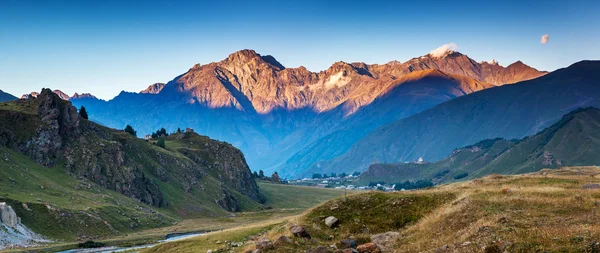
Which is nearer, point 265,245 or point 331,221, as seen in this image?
point 265,245

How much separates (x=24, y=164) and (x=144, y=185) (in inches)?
1440

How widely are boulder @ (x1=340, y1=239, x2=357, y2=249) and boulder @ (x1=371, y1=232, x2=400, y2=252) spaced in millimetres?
2064

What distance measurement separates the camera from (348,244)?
121ft

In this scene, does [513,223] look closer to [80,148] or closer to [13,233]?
[13,233]

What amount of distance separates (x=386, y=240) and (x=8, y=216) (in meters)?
73.1

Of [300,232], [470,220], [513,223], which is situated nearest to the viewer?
[513,223]

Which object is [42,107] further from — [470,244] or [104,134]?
[470,244]

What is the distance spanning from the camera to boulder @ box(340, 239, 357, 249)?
36469 mm

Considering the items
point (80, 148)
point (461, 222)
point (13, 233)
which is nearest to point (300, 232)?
point (461, 222)

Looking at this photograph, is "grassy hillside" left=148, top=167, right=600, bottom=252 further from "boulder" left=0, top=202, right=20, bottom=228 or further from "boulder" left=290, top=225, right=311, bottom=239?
"boulder" left=0, top=202, right=20, bottom=228

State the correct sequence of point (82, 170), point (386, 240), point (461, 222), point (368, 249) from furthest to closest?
point (82, 170)
point (386, 240)
point (461, 222)
point (368, 249)

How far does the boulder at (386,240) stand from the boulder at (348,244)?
2064 millimetres

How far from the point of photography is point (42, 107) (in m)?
142

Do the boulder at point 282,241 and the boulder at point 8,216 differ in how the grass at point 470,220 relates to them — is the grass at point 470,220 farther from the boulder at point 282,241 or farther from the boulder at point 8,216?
the boulder at point 8,216
